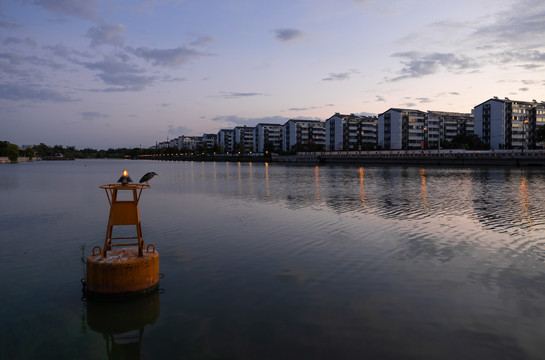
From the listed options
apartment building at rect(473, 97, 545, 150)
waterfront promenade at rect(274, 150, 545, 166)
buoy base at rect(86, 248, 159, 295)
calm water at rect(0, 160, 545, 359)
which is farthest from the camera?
apartment building at rect(473, 97, 545, 150)

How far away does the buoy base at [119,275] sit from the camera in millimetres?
10598

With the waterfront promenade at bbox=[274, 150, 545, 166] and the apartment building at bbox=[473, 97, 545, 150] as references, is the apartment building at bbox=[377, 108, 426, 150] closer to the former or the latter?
the apartment building at bbox=[473, 97, 545, 150]

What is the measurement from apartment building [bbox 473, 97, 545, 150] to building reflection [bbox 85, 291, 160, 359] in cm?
16935

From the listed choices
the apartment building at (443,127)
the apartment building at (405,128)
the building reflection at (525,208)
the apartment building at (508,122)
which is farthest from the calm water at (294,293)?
the apartment building at (443,127)

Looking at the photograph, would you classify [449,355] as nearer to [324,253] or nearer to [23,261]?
[324,253]

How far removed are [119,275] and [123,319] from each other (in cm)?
123

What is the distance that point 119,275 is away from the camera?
10609mm

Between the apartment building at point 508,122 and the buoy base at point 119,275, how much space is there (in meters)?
169

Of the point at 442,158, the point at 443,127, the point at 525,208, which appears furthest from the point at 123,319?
the point at 443,127

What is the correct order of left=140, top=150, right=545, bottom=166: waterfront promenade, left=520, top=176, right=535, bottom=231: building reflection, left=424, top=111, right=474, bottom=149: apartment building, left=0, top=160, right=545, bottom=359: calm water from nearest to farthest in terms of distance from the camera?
left=0, top=160, right=545, bottom=359: calm water → left=520, top=176, right=535, bottom=231: building reflection → left=140, top=150, right=545, bottom=166: waterfront promenade → left=424, top=111, right=474, bottom=149: apartment building

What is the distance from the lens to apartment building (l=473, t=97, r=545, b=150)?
508 feet

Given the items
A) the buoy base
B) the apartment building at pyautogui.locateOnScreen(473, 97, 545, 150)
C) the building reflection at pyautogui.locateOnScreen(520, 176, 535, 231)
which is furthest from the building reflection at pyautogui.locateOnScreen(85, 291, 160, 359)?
the apartment building at pyautogui.locateOnScreen(473, 97, 545, 150)

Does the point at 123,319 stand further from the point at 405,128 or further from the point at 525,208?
the point at 405,128

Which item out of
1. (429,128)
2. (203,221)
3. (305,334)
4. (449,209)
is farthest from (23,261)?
(429,128)
